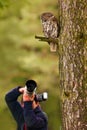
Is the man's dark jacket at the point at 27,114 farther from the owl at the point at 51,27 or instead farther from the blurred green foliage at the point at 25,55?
the blurred green foliage at the point at 25,55

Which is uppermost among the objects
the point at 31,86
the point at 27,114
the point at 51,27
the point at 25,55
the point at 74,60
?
the point at 51,27

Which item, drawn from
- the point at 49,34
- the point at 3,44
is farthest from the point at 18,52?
the point at 49,34

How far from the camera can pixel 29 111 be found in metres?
8.16

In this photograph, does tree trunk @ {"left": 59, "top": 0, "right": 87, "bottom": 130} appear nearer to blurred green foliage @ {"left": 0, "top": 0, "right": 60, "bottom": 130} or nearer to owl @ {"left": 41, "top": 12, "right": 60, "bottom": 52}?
owl @ {"left": 41, "top": 12, "right": 60, "bottom": 52}

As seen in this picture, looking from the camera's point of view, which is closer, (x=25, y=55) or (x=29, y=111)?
(x=29, y=111)

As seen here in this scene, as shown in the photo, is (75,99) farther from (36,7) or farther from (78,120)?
(36,7)

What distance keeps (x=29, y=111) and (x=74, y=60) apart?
740 mm

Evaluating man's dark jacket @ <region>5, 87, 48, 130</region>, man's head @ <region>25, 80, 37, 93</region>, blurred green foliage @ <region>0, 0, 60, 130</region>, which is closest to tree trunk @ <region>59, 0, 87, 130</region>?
man's dark jacket @ <region>5, 87, 48, 130</region>

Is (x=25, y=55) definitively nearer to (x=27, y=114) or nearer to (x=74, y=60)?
(x=74, y=60)

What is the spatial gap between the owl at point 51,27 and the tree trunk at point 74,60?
0.37 feet

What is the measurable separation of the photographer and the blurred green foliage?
1553 centimetres

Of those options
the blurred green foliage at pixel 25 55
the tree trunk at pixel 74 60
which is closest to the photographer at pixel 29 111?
the tree trunk at pixel 74 60

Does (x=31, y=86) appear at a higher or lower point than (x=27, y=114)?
higher

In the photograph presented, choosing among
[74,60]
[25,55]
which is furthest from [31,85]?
[25,55]
